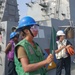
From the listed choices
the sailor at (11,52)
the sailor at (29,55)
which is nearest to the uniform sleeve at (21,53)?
the sailor at (29,55)

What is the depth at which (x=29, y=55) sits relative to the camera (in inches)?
84.6

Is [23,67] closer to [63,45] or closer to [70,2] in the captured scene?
[63,45]

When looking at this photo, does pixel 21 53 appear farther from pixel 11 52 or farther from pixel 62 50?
pixel 62 50

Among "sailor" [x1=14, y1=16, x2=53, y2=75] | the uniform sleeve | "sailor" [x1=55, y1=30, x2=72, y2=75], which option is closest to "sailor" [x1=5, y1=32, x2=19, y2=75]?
"sailor" [x1=55, y1=30, x2=72, y2=75]

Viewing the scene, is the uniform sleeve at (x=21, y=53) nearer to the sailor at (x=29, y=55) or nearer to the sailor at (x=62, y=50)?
the sailor at (x=29, y=55)

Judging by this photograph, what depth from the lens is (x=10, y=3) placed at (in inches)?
524

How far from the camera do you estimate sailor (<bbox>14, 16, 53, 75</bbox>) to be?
6.95 ft

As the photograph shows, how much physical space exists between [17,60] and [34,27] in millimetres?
402

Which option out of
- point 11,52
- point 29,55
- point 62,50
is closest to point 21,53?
point 29,55

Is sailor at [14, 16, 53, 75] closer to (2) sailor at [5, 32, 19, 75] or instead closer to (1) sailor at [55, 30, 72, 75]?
(2) sailor at [5, 32, 19, 75]

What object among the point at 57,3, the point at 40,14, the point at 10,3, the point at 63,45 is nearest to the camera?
the point at 63,45

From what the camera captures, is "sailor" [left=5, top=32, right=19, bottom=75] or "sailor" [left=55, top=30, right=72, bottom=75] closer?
"sailor" [left=5, top=32, right=19, bottom=75]

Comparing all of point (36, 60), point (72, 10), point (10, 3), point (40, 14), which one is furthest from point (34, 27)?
point (40, 14)

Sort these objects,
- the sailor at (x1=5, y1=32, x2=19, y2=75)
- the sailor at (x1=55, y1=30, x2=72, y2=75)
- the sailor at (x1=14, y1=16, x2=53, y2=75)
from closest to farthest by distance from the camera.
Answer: the sailor at (x1=14, y1=16, x2=53, y2=75) → the sailor at (x1=5, y1=32, x2=19, y2=75) → the sailor at (x1=55, y1=30, x2=72, y2=75)
